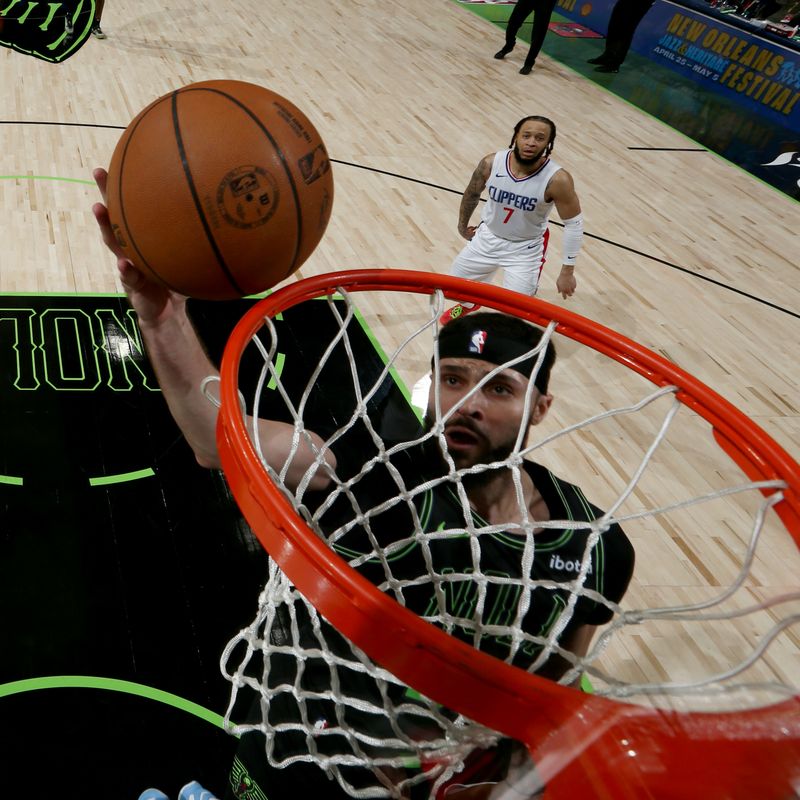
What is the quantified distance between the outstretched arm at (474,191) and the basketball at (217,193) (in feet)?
7.83

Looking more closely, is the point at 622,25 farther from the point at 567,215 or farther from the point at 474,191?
the point at 567,215

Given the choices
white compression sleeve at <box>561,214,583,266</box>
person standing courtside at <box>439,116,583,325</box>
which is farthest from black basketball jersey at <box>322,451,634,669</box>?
white compression sleeve at <box>561,214,583,266</box>

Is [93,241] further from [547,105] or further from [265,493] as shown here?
[547,105]

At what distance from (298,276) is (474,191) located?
3.43ft

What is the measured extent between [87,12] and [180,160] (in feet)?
13.7

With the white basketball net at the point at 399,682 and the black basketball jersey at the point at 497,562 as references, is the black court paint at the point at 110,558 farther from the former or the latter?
the black basketball jersey at the point at 497,562

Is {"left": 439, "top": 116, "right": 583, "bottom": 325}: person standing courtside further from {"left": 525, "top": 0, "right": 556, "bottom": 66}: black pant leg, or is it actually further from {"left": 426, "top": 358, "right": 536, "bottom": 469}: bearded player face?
{"left": 525, "top": 0, "right": 556, "bottom": 66}: black pant leg

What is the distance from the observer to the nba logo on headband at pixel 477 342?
213cm

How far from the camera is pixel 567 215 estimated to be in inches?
148

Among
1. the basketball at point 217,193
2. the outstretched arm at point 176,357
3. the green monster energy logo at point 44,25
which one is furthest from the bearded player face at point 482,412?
the green monster energy logo at point 44,25

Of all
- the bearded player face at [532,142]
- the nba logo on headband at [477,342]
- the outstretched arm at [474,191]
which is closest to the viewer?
the nba logo on headband at [477,342]

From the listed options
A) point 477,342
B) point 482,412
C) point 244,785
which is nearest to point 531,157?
point 477,342

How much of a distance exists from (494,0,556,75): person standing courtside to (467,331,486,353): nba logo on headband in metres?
6.76

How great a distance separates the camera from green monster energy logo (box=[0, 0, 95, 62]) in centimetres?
416
